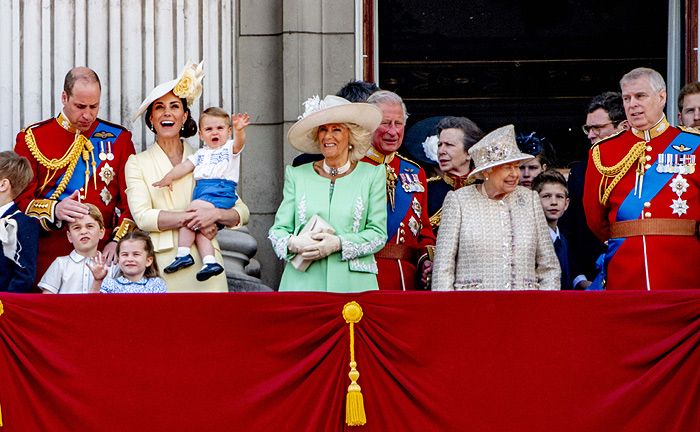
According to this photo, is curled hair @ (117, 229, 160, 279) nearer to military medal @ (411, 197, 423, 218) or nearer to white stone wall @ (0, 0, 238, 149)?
military medal @ (411, 197, 423, 218)

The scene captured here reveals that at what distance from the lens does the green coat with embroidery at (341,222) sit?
9.42m

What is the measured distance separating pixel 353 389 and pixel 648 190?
2.02 m

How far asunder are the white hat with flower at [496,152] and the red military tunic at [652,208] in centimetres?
57

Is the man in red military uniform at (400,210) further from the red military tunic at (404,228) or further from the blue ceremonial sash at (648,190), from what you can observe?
the blue ceremonial sash at (648,190)

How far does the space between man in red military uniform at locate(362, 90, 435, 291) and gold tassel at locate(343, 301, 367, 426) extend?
1005 mm

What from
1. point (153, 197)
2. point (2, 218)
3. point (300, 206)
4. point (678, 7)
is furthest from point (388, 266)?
point (678, 7)

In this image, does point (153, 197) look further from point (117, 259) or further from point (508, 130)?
point (508, 130)

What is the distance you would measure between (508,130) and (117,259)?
6.89 feet

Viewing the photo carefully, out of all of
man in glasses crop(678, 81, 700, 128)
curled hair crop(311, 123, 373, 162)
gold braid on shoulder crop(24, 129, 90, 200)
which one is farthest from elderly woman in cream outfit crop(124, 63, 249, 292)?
man in glasses crop(678, 81, 700, 128)

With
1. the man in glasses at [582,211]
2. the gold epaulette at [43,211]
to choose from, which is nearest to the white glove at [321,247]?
the gold epaulette at [43,211]

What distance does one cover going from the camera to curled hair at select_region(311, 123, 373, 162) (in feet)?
31.9

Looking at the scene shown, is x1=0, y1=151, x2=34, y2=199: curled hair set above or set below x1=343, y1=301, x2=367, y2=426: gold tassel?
above

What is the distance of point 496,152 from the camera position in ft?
31.4

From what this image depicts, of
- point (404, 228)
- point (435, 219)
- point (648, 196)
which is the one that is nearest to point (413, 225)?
point (404, 228)
